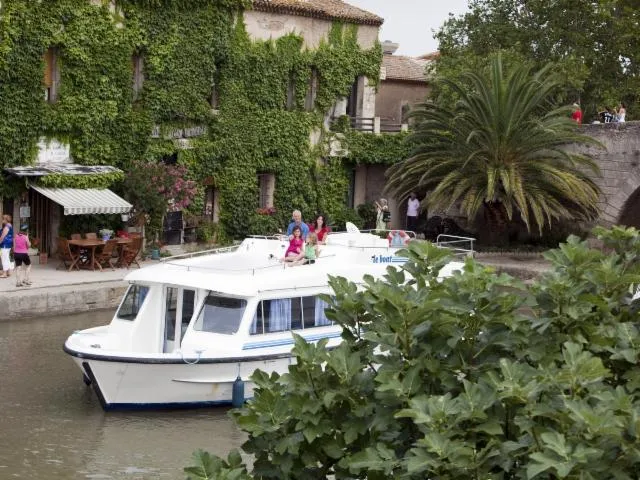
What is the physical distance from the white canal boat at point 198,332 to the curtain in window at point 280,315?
0.01 metres

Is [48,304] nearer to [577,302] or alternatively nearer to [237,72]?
[237,72]

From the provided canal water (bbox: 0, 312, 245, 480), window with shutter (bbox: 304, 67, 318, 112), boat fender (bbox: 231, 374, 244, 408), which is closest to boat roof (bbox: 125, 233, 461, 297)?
boat fender (bbox: 231, 374, 244, 408)

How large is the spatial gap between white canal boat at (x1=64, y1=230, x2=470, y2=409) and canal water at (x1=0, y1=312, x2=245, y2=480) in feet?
1.32

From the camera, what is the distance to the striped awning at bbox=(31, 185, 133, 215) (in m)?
26.8

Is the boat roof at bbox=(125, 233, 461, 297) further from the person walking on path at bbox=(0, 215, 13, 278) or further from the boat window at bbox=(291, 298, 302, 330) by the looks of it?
the person walking on path at bbox=(0, 215, 13, 278)

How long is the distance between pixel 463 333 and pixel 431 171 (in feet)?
80.2

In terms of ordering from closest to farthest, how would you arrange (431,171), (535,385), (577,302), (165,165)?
(535,385), (577,302), (165,165), (431,171)

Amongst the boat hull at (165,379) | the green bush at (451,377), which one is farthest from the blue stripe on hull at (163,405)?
the green bush at (451,377)

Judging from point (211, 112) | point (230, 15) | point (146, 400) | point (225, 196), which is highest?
point (230, 15)

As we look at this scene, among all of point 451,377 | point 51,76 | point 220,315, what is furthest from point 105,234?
point 451,377

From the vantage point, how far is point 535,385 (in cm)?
720

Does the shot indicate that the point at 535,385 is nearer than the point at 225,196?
Yes

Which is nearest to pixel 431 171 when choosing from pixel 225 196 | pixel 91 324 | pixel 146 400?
pixel 225 196

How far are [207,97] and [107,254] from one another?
23.4 ft
